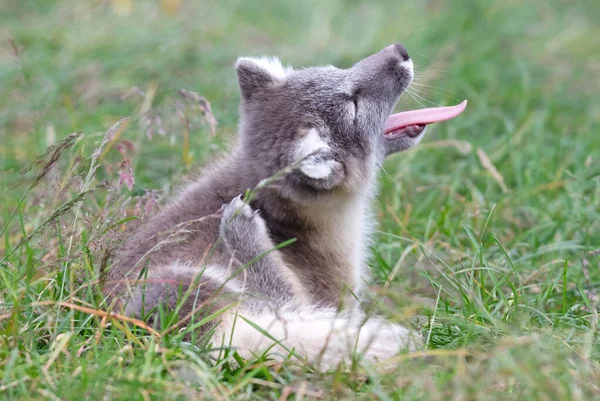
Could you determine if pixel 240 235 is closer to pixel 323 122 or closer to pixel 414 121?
pixel 323 122

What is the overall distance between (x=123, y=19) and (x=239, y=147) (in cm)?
435

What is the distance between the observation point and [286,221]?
12.9 feet

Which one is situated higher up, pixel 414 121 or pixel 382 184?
pixel 414 121

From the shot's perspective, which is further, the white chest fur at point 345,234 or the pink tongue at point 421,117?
the pink tongue at point 421,117

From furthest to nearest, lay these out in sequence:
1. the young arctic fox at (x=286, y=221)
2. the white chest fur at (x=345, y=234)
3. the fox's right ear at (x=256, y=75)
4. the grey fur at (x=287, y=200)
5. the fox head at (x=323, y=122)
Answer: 1. the fox's right ear at (x=256, y=75)
2. the white chest fur at (x=345, y=234)
3. the fox head at (x=323, y=122)
4. the grey fur at (x=287, y=200)
5. the young arctic fox at (x=286, y=221)

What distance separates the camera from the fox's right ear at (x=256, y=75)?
4113mm

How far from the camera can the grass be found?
292 centimetres

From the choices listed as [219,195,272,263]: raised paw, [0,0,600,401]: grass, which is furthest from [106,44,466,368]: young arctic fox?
[0,0,600,401]: grass

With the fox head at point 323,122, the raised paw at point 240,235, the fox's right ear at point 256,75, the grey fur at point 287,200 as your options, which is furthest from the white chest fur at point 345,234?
the fox's right ear at point 256,75

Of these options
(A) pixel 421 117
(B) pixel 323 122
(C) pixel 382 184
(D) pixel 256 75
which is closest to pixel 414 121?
(A) pixel 421 117

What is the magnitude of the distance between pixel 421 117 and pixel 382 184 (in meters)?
1.34

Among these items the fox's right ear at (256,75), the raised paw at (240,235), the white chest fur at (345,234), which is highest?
the fox's right ear at (256,75)

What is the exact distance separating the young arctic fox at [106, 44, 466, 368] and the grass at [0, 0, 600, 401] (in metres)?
0.16

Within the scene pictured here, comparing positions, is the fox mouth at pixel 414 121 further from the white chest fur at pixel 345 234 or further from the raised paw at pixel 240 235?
the raised paw at pixel 240 235
